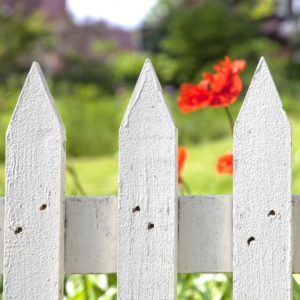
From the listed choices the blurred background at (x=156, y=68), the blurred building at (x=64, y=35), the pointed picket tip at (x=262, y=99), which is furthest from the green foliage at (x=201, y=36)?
the pointed picket tip at (x=262, y=99)

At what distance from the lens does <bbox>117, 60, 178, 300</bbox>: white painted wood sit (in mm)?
1258

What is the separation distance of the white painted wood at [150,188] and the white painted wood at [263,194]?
0.12m

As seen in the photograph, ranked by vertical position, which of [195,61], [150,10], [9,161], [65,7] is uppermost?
[65,7]

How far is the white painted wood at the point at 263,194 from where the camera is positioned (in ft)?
4.15

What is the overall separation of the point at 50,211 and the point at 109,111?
7.89m

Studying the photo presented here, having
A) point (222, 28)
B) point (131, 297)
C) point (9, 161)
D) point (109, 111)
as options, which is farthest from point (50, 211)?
point (222, 28)

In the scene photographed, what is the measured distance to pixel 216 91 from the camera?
1.60 metres

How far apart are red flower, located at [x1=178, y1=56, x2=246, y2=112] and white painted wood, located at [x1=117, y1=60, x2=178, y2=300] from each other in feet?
1.18

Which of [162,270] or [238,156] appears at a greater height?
[238,156]

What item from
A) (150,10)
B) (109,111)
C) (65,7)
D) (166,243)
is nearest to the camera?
(166,243)

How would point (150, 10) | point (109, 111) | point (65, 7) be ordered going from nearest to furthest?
point (109, 111), point (150, 10), point (65, 7)

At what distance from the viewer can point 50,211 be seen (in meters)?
1.27

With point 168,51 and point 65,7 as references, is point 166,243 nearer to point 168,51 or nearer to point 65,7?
point 168,51

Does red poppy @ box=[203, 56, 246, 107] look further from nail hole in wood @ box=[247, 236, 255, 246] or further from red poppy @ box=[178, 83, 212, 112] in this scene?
nail hole in wood @ box=[247, 236, 255, 246]
